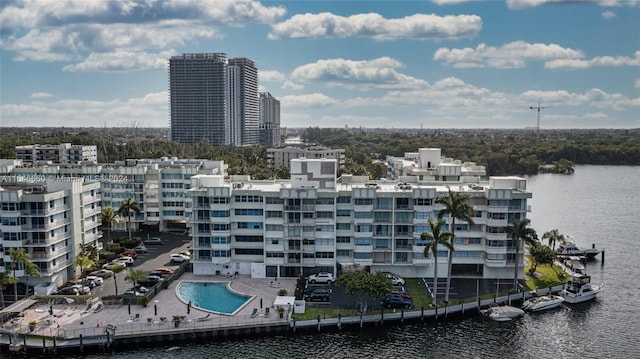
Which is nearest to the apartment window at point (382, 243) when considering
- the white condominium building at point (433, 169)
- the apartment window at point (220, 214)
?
the apartment window at point (220, 214)

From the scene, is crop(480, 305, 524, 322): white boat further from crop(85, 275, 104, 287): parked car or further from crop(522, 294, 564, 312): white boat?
crop(85, 275, 104, 287): parked car

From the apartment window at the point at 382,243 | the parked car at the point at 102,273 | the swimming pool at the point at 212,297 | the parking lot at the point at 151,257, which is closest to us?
the swimming pool at the point at 212,297

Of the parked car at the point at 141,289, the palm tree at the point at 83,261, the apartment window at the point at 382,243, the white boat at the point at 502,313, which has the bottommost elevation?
the white boat at the point at 502,313

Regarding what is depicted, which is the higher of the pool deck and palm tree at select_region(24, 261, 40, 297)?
palm tree at select_region(24, 261, 40, 297)

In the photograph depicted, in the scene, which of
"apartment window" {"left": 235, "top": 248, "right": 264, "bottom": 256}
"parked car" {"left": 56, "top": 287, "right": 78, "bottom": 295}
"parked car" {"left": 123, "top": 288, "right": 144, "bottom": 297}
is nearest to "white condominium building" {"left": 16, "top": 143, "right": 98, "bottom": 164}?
"parked car" {"left": 56, "top": 287, "right": 78, "bottom": 295}

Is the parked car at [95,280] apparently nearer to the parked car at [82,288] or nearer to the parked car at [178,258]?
the parked car at [82,288]

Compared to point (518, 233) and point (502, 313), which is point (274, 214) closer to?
point (502, 313)

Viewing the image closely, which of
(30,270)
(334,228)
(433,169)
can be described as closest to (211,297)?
(334,228)
